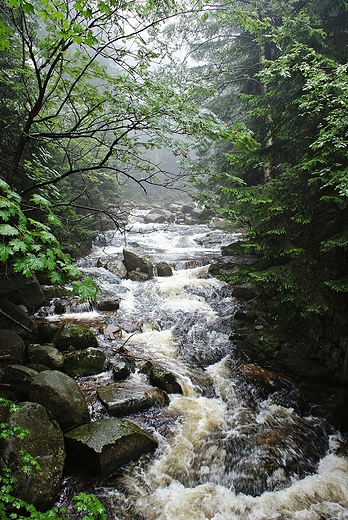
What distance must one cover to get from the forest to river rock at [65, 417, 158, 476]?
2.56 metres

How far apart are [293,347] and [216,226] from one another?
688 inches

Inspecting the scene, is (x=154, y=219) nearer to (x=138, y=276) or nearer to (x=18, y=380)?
(x=138, y=276)

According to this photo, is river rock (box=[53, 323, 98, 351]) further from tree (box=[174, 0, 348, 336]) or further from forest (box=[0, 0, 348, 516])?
tree (box=[174, 0, 348, 336])

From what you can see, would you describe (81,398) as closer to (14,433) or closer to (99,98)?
(14,433)

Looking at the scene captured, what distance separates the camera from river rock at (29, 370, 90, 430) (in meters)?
4.00

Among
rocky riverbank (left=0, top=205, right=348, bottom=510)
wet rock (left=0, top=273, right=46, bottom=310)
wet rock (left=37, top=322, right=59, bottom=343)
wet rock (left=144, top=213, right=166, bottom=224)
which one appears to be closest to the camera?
rocky riverbank (left=0, top=205, right=348, bottom=510)

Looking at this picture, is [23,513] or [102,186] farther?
[102,186]

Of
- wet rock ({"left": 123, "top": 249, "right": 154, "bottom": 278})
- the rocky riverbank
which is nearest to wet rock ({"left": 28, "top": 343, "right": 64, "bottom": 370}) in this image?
the rocky riverbank

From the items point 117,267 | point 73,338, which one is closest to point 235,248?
point 73,338

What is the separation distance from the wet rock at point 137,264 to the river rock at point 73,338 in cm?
584

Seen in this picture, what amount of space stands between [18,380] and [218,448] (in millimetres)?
3515

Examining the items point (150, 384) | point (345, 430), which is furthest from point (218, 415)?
point (345, 430)

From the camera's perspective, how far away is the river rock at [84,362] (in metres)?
5.49

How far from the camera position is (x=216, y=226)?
75.2 ft
